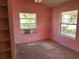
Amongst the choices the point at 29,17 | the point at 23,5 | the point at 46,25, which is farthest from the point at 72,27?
the point at 23,5

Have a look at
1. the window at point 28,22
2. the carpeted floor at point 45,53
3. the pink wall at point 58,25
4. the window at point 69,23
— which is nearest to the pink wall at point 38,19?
the window at point 28,22

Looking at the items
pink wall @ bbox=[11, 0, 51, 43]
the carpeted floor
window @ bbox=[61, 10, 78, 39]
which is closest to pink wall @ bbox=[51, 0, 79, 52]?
window @ bbox=[61, 10, 78, 39]

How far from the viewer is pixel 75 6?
3.86 m

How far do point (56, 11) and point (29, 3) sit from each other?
1711 mm

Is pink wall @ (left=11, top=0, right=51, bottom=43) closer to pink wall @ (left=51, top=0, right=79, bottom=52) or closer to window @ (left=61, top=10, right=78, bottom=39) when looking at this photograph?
pink wall @ (left=51, top=0, right=79, bottom=52)

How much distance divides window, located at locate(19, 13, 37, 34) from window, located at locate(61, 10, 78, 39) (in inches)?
70.9

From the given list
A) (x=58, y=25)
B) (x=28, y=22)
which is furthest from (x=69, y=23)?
(x=28, y=22)

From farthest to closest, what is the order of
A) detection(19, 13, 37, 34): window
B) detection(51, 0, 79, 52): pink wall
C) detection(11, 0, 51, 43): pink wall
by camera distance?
detection(19, 13, 37, 34): window, detection(11, 0, 51, 43): pink wall, detection(51, 0, 79, 52): pink wall

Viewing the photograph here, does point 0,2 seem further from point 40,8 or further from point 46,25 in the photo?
point 46,25

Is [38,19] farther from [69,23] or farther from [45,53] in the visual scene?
[45,53]

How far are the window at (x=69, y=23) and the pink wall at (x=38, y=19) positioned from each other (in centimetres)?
137

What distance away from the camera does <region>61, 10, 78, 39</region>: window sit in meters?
4.03

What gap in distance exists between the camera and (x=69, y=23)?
4352 millimetres

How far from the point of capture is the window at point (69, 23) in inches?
159
